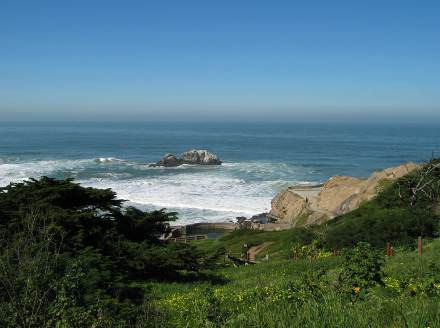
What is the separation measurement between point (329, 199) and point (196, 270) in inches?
983

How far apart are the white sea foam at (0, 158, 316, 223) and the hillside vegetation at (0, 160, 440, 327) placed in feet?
52.8

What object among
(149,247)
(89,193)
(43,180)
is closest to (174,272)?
(149,247)

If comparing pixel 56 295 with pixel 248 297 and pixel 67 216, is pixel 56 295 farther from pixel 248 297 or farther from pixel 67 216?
pixel 67 216

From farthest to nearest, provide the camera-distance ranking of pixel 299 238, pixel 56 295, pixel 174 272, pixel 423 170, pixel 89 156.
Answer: pixel 89 156 < pixel 423 170 < pixel 299 238 < pixel 174 272 < pixel 56 295

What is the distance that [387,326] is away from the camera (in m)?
4.27

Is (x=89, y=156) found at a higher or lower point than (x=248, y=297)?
lower

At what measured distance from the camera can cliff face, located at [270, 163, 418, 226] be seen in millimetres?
36625

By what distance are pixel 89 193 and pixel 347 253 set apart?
11.9 m

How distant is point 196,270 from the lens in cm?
1722

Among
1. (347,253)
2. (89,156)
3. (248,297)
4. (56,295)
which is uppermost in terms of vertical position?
(347,253)

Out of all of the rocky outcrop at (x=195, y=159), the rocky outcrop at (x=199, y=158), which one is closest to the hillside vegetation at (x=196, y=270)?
the rocky outcrop at (x=195, y=159)

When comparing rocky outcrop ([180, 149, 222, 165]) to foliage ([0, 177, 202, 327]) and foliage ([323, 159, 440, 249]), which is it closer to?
foliage ([323, 159, 440, 249])

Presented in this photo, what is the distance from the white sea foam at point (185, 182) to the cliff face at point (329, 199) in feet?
19.4

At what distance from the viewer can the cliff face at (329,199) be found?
36625mm
